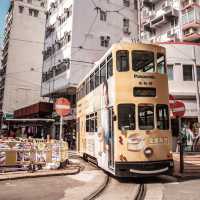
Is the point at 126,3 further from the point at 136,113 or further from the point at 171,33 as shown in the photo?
the point at 136,113

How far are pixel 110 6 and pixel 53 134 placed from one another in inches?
671

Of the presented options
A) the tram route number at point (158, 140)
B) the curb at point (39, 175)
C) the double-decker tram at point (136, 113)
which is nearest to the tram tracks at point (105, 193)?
the double-decker tram at point (136, 113)

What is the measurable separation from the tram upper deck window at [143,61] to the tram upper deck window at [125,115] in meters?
1.38

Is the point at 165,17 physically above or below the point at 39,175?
above

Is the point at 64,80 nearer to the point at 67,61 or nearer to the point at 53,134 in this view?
the point at 67,61

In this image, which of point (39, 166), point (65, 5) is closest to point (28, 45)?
point (65, 5)

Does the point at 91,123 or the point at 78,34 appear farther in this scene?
the point at 78,34

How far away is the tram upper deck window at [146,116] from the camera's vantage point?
9961mm

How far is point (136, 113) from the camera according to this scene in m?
9.95

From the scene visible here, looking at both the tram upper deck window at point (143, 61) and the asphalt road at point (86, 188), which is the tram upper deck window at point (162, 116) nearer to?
the tram upper deck window at point (143, 61)

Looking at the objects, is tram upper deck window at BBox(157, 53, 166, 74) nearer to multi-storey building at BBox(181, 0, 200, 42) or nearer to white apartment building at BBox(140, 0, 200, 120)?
white apartment building at BBox(140, 0, 200, 120)

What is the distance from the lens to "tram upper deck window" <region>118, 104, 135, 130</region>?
32.6 feet

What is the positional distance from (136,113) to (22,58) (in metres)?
55.2

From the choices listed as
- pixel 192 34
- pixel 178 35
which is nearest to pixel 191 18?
pixel 192 34
